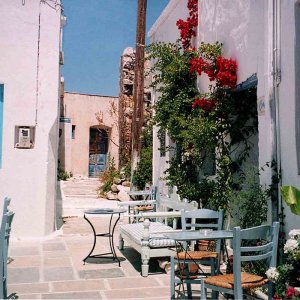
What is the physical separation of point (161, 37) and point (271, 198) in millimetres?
6923

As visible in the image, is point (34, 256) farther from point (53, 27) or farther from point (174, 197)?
point (53, 27)

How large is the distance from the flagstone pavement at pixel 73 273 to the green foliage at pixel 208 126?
164 cm

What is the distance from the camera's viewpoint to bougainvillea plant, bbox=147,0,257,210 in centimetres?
670

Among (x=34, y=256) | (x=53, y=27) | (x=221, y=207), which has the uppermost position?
(x=53, y=27)

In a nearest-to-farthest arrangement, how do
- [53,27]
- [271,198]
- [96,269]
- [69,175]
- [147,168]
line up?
[271,198] → [96,269] → [53,27] → [147,168] → [69,175]

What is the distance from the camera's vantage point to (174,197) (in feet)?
23.5

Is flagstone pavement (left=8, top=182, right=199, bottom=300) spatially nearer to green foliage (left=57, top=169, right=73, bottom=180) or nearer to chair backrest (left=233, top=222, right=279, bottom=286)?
chair backrest (left=233, top=222, right=279, bottom=286)

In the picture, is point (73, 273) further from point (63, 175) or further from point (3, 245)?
point (63, 175)

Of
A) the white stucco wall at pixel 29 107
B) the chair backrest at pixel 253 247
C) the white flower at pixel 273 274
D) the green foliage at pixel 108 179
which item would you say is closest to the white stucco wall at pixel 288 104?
the chair backrest at pixel 253 247

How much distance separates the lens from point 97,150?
2262 cm

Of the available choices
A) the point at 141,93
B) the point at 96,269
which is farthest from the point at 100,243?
the point at 141,93

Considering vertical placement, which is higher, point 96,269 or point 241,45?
point 241,45

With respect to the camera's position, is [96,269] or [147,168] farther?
[147,168]

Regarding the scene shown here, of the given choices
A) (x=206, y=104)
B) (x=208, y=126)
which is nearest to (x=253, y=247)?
(x=208, y=126)
